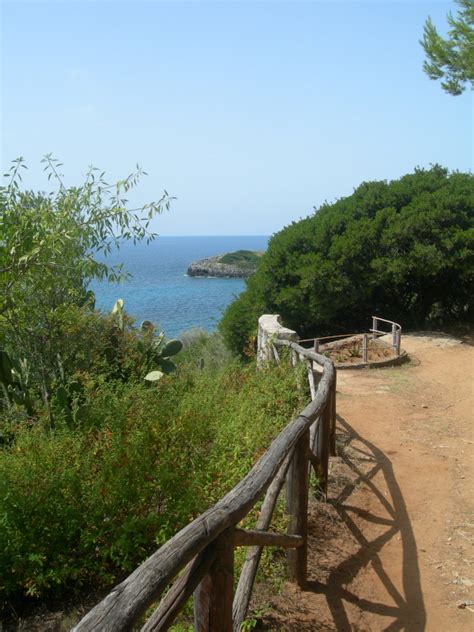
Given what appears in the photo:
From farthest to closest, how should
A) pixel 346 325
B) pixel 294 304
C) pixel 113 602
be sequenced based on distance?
pixel 346 325 → pixel 294 304 → pixel 113 602

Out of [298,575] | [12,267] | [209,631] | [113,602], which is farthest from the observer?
[12,267]

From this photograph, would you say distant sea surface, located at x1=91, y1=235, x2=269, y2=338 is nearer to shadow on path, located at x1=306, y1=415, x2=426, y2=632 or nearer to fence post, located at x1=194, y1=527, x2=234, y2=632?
shadow on path, located at x1=306, y1=415, x2=426, y2=632

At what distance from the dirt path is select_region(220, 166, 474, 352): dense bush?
7.25m

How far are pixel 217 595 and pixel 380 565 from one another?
8.12 ft

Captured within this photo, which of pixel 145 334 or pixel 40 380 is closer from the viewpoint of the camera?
pixel 40 380

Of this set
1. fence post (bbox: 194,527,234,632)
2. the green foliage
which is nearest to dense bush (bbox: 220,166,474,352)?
fence post (bbox: 194,527,234,632)

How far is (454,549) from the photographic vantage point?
4.82m

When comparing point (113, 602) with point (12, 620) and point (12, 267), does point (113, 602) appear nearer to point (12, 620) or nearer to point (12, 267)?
point (12, 620)

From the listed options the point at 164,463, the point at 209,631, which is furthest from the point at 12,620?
the point at 209,631

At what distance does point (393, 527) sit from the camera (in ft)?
17.0

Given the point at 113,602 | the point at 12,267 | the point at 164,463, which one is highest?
the point at 12,267

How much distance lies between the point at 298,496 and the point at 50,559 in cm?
182

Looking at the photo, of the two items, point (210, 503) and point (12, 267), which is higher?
point (12, 267)

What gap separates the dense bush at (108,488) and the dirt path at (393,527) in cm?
96
